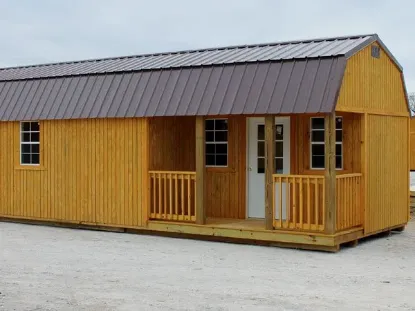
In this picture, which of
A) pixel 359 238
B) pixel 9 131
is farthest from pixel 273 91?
pixel 9 131

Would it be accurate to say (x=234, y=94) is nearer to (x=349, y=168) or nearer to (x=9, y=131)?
(x=349, y=168)

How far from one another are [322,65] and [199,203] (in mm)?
3053

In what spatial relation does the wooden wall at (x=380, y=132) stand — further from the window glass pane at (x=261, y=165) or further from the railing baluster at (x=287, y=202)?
the window glass pane at (x=261, y=165)

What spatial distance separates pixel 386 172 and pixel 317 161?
1.35m

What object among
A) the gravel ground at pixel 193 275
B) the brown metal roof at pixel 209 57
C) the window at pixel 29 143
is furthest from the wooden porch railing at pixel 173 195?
the window at pixel 29 143

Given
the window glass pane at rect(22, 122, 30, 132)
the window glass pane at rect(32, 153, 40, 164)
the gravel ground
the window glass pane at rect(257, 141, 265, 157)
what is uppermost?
the window glass pane at rect(22, 122, 30, 132)

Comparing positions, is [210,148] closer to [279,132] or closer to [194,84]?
[279,132]

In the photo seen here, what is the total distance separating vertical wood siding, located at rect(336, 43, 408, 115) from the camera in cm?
1159

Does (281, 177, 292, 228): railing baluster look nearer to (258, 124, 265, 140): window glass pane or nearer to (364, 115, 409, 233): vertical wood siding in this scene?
(364, 115, 409, 233): vertical wood siding

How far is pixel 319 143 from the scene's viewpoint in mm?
12617

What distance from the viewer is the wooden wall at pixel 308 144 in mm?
12328

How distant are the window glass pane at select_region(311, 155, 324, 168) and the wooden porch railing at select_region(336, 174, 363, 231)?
0.72 meters

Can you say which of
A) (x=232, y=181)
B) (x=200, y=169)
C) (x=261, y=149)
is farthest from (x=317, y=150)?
(x=200, y=169)

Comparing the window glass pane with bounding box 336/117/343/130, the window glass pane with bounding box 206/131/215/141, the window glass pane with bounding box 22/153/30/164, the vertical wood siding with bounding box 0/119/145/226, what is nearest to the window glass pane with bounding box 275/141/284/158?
the window glass pane with bounding box 336/117/343/130
